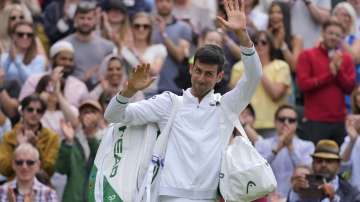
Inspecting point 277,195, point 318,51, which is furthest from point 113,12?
point 277,195

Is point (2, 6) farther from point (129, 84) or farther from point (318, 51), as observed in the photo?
point (129, 84)

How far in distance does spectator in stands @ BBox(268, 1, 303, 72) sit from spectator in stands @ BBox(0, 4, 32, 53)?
3.27 m

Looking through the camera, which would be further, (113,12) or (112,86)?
(113,12)

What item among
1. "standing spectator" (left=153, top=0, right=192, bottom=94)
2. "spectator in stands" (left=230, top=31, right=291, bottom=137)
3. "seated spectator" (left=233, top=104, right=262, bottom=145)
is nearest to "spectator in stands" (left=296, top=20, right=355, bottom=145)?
"spectator in stands" (left=230, top=31, right=291, bottom=137)

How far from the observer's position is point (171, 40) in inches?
754

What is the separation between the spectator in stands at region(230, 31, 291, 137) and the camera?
17.8 metres

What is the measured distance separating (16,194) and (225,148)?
4.39m

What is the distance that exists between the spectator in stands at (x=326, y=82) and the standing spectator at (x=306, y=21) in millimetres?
1448

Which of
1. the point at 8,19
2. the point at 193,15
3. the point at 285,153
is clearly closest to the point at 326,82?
the point at 285,153

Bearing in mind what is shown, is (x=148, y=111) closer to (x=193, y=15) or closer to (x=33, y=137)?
(x=33, y=137)

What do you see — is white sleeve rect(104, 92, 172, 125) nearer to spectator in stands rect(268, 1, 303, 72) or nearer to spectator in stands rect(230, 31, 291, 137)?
spectator in stands rect(230, 31, 291, 137)

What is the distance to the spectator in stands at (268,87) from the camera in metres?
17.8

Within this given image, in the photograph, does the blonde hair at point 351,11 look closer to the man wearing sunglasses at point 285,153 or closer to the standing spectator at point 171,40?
the standing spectator at point 171,40

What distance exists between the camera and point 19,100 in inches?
685
